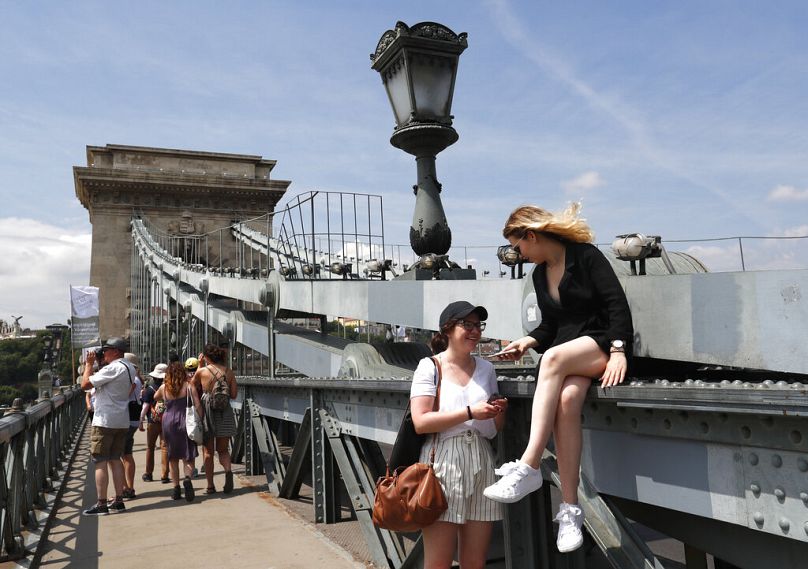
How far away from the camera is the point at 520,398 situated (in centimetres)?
307

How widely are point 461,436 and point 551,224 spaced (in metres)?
0.94

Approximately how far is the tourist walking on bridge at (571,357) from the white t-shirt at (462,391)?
374mm

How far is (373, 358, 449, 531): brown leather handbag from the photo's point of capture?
281 cm

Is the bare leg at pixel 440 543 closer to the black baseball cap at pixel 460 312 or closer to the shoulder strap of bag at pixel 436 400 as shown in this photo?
the shoulder strap of bag at pixel 436 400

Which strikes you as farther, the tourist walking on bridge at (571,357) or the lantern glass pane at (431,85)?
the lantern glass pane at (431,85)

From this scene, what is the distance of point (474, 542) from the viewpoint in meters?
2.96

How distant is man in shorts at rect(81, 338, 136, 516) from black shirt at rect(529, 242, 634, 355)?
205 inches

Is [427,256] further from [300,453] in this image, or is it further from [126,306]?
[126,306]

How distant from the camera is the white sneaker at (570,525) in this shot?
237cm

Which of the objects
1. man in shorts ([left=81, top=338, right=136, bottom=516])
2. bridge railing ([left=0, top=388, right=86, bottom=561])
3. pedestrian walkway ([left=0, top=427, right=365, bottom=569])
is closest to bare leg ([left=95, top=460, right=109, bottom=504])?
man in shorts ([left=81, top=338, right=136, bottom=516])

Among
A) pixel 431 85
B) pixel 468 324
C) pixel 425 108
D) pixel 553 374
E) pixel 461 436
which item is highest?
pixel 431 85

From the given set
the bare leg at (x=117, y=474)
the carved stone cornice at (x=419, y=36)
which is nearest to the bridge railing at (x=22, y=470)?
the bare leg at (x=117, y=474)

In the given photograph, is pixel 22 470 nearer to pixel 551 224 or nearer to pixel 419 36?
pixel 419 36

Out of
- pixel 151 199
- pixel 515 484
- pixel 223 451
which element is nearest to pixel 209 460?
pixel 223 451
